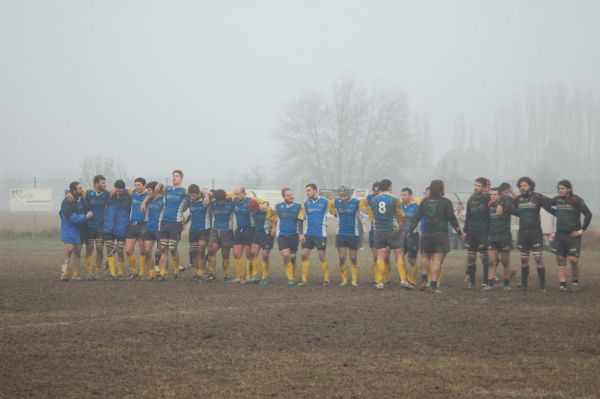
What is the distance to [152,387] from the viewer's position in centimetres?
695

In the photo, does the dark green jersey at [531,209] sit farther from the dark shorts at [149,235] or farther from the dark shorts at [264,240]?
the dark shorts at [149,235]

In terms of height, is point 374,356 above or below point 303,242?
below

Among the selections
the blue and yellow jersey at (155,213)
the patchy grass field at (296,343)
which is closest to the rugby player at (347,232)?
the patchy grass field at (296,343)

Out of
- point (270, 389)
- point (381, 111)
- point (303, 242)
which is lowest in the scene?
point (270, 389)

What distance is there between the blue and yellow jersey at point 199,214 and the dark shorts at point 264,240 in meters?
1.24

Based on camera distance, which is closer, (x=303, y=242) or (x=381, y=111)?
(x=303, y=242)

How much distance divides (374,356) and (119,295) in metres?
7.49

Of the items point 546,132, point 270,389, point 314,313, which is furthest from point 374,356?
point 546,132

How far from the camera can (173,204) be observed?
58.4 ft

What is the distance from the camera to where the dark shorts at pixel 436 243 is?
1508cm

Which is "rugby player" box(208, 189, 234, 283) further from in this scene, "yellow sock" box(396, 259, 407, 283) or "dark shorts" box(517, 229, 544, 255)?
"dark shorts" box(517, 229, 544, 255)

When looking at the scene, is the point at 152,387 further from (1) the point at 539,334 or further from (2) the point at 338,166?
(2) the point at 338,166

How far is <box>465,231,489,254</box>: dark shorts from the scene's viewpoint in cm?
1605

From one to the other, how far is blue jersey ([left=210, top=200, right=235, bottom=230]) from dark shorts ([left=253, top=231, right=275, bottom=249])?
73 centimetres
